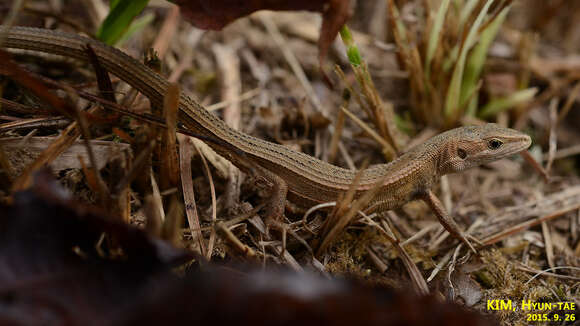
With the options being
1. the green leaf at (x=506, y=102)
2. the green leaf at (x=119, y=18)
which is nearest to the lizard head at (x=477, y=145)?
the green leaf at (x=506, y=102)

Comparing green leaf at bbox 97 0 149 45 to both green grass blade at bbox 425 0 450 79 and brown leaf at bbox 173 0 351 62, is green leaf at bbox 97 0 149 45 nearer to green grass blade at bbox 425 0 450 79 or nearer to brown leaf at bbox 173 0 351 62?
brown leaf at bbox 173 0 351 62

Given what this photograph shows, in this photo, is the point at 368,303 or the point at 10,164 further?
the point at 10,164

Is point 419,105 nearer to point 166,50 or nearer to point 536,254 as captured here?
point 536,254

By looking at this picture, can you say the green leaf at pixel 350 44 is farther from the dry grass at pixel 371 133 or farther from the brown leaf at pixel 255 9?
the brown leaf at pixel 255 9

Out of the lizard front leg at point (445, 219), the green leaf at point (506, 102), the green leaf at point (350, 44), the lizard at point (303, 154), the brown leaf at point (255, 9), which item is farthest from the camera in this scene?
the green leaf at point (506, 102)

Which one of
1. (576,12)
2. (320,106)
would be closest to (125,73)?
(320,106)

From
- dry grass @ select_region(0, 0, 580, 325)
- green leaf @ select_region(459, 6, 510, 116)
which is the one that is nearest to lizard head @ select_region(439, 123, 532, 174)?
dry grass @ select_region(0, 0, 580, 325)

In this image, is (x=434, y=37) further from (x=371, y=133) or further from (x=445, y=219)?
(x=445, y=219)
